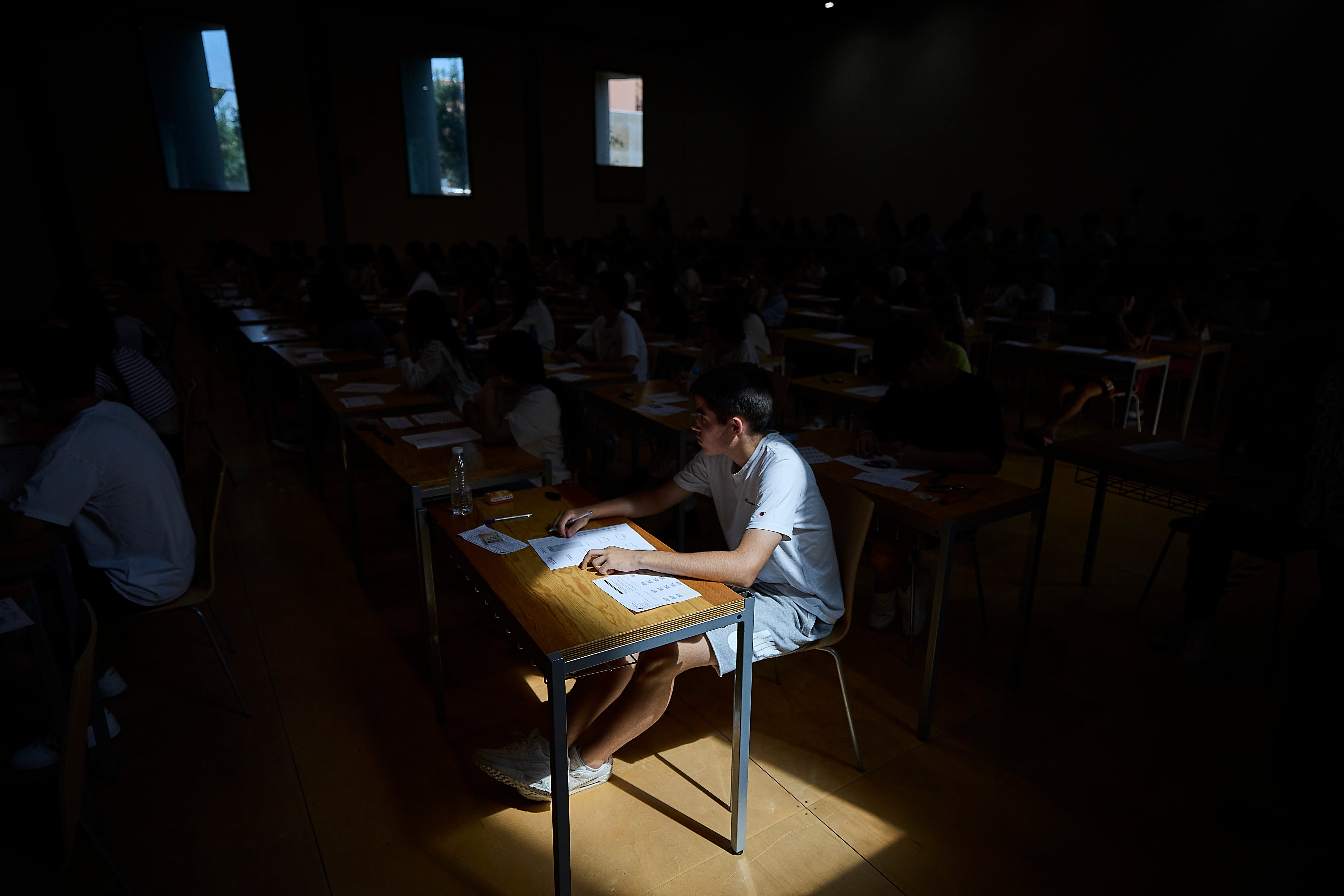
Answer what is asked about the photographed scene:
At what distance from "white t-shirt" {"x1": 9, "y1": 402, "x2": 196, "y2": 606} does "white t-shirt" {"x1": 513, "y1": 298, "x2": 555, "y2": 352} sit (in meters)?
3.30

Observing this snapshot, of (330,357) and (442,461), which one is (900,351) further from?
(330,357)

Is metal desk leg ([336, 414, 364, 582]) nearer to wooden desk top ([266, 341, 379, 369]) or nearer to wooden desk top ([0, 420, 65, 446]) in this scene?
wooden desk top ([0, 420, 65, 446])

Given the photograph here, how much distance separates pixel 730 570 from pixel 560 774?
2.00 ft

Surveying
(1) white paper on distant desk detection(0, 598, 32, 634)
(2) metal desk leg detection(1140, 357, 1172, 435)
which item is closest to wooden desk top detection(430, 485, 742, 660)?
(1) white paper on distant desk detection(0, 598, 32, 634)

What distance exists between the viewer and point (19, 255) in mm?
10656

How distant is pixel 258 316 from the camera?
6820 millimetres

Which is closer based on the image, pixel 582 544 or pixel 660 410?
pixel 582 544

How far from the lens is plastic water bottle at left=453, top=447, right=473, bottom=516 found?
2.25 meters

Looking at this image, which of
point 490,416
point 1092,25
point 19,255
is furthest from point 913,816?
point 19,255

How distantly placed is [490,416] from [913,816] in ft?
6.69

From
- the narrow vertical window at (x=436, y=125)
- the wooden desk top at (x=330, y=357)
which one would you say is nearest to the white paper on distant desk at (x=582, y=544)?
the wooden desk top at (x=330, y=357)

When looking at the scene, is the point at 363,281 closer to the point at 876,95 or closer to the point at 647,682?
the point at 647,682

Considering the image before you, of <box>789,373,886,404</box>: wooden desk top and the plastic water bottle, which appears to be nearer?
the plastic water bottle

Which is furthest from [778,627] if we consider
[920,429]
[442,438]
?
[442,438]
